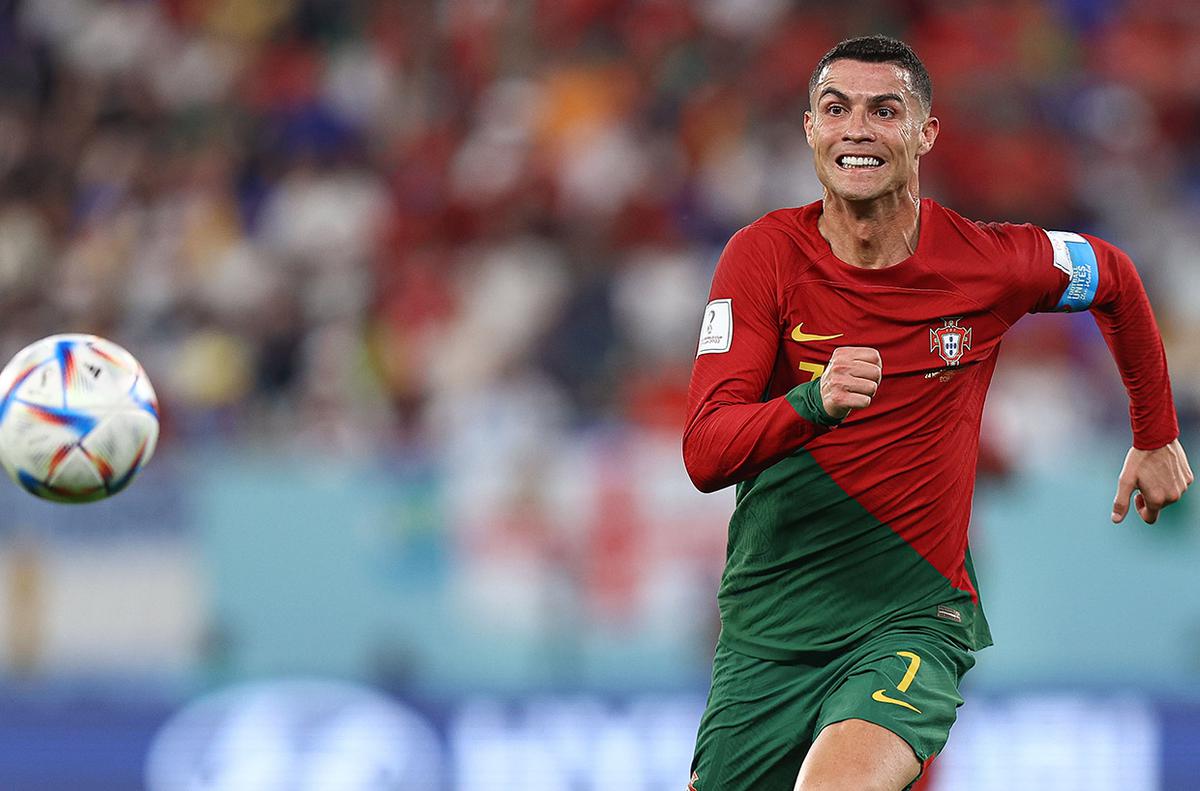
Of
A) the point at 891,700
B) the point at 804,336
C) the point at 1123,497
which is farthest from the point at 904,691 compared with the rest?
the point at 1123,497

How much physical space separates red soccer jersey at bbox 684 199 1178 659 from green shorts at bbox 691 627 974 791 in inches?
2.6

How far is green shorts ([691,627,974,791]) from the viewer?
4.73 meters

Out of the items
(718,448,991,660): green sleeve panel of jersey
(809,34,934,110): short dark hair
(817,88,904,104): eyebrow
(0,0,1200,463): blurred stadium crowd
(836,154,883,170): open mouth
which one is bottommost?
(718,448,991,660): green sleeve panel of jersey

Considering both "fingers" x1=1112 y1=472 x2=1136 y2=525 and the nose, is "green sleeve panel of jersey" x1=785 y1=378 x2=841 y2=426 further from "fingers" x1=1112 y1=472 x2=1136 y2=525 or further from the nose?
"fingers" x1=1112 y1=472 x2=1136 y2=525

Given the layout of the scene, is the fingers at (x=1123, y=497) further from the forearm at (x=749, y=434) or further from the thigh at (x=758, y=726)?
the forearm at (x=749, y=434)

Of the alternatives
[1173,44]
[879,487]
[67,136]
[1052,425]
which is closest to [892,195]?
[879,487]

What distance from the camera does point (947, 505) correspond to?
16.8 ft

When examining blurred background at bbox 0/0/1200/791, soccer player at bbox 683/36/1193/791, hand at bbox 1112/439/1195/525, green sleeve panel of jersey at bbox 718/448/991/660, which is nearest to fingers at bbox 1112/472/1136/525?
hand at bbox 1112/439/1195/525

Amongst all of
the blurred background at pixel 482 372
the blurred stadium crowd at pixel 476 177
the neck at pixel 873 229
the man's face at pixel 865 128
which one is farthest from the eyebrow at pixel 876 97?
the blurred stadium crowd at pixel 476 177

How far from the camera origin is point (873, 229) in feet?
16.5

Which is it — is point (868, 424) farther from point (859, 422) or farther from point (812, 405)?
point (812, 405)

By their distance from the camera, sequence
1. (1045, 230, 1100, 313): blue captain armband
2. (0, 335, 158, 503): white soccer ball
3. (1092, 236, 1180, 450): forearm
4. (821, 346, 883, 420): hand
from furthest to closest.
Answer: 1. (0, 335, 158, 503): white soccer ball
2. (1092, 236, 1180, 450): forearm
3. (1045, 230, 1100, 313): blue captain armband
4. (821, 346, 883, 420): hand

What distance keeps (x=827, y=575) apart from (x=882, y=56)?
1431 mm

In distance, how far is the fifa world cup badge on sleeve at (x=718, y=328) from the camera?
4820 millimetres
